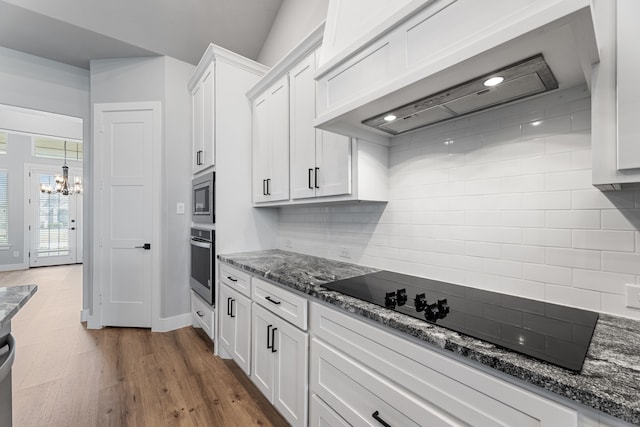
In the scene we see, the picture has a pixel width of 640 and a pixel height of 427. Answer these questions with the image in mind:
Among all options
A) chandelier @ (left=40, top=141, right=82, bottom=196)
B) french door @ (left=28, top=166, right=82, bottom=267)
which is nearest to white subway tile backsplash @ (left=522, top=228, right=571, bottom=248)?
chandelier @ (left=40, top=141, right=82, bottom=196)

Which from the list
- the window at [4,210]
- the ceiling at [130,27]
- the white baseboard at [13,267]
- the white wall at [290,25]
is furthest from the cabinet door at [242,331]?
the window at [4,210]

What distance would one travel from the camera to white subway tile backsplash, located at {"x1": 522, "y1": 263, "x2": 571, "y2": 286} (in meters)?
1.16

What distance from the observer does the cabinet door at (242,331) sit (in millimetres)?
1990

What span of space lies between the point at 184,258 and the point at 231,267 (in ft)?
4.17

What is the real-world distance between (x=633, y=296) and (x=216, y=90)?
2.97 m

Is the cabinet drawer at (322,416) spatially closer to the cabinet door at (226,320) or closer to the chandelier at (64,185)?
→ the cabinet door at (226,320)

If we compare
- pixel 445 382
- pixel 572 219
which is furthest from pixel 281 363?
pixel 572 219

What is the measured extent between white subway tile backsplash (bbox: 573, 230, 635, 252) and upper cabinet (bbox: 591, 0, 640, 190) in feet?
1.15

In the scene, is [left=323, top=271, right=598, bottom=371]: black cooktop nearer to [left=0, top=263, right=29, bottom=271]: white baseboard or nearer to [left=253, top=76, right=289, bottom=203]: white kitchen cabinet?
[left=253, top=76, right=289, bottom=203]: white kitchen cabinet

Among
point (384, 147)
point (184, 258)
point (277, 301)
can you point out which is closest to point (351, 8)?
point (384, 147)

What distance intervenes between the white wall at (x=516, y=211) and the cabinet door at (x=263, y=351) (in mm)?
815

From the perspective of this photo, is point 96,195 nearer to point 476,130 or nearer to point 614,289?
point 476,130

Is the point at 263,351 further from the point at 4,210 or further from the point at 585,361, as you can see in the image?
the point at 4,210

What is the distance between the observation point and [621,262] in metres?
1.04
